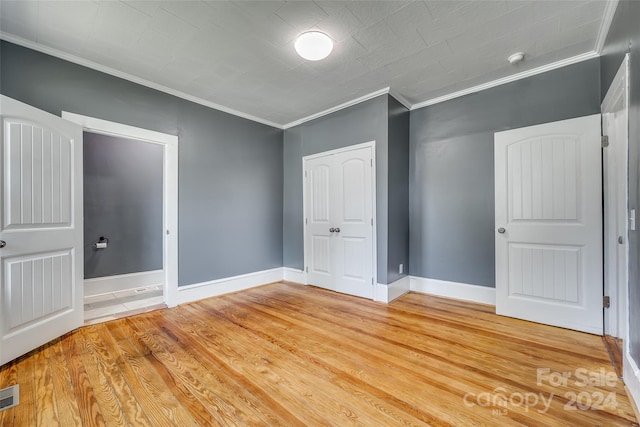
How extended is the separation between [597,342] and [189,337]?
142 inches

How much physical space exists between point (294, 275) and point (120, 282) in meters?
2.65

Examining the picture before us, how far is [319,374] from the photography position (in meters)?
1.91

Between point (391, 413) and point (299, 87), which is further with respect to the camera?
point (299, 87)

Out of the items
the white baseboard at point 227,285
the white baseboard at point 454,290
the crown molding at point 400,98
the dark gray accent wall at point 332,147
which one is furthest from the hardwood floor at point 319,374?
the crown molding at point 400,98

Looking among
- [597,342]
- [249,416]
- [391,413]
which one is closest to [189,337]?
[249,416]

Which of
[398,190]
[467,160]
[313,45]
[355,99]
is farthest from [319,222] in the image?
[313,45]

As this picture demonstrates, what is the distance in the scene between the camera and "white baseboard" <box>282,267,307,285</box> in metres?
4.43

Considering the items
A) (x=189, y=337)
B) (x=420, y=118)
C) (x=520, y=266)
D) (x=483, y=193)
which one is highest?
(x=420, y=118)

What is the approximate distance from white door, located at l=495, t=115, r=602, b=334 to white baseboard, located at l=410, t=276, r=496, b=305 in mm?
306

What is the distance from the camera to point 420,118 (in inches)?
151

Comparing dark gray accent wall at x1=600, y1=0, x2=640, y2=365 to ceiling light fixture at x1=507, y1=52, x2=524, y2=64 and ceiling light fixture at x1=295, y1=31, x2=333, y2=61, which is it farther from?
ceiling light fixture at x1=295, y1=31, x2=333, y2=61

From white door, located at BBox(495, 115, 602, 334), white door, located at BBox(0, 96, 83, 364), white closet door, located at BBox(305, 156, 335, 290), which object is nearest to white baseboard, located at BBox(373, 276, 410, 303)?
white closet door, located at BBox(305, 156, 335, 290)

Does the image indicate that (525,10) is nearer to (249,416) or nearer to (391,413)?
(391,413)

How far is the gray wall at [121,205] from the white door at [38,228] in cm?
160
